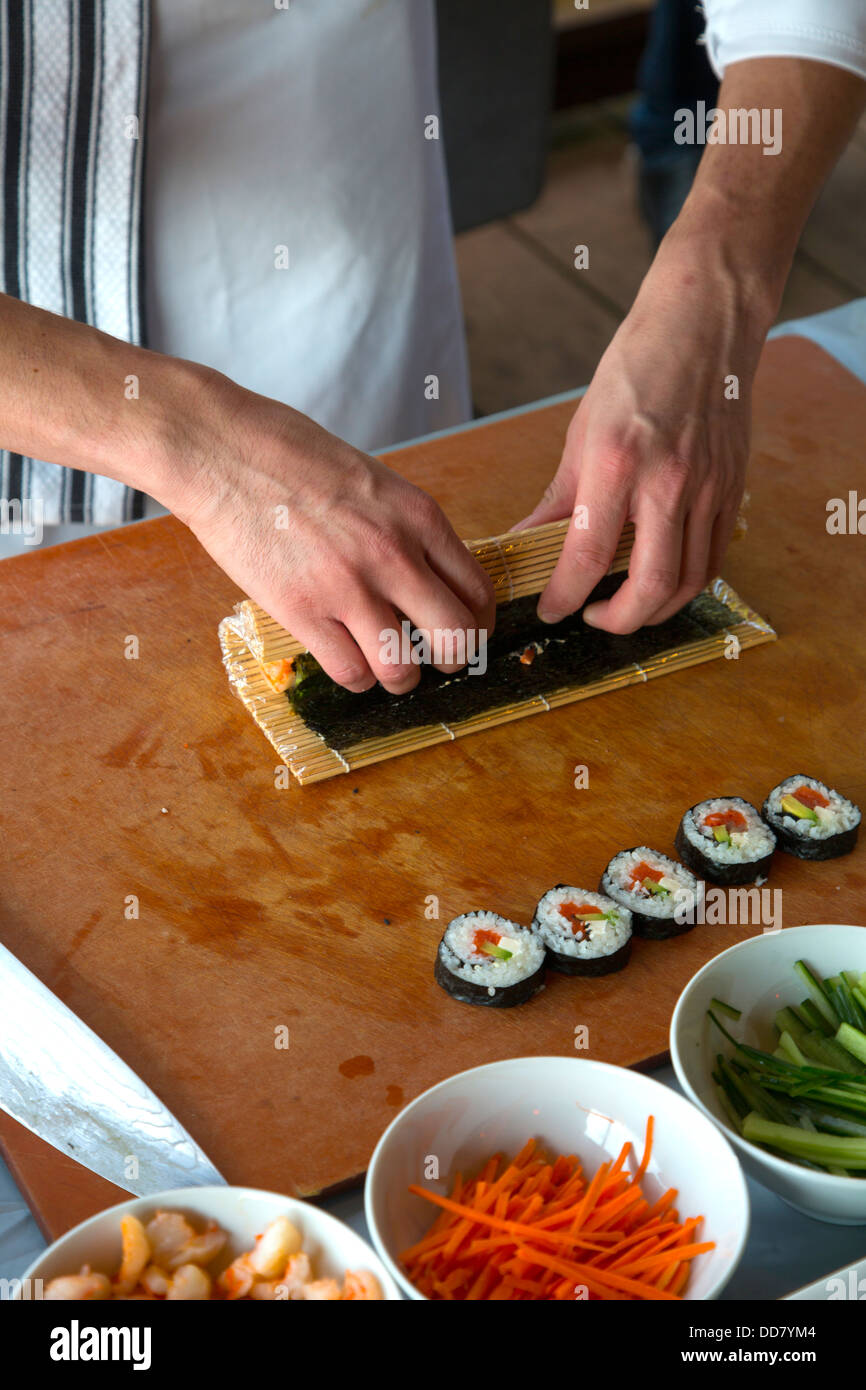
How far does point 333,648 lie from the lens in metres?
1.32

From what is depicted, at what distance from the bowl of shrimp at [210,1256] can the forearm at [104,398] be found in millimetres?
687

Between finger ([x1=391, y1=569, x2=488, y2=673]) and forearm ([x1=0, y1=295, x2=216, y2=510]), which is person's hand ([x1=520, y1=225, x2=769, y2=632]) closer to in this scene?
finger ([x1=391, y1=569, x2=488, y2=673])

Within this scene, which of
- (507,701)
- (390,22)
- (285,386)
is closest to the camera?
(507,701)

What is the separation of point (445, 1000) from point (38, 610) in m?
0.74

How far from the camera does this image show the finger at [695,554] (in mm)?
1448

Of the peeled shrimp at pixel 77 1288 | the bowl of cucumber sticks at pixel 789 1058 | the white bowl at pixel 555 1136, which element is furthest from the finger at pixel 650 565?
the peeled shrimp at pixel 77 1288

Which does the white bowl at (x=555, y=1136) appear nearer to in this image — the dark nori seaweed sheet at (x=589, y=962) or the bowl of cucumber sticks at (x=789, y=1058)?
the bowl of cucumber sticks at (x=789, y=1058)

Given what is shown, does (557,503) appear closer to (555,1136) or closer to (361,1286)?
(555,1136)

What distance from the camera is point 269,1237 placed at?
868 millimetres

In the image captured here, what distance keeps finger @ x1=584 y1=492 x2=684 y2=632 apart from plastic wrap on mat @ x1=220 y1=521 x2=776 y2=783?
3.1 inches

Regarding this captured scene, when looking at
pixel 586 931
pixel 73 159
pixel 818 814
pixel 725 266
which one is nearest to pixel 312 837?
pixel 586 931

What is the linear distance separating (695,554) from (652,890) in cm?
43
